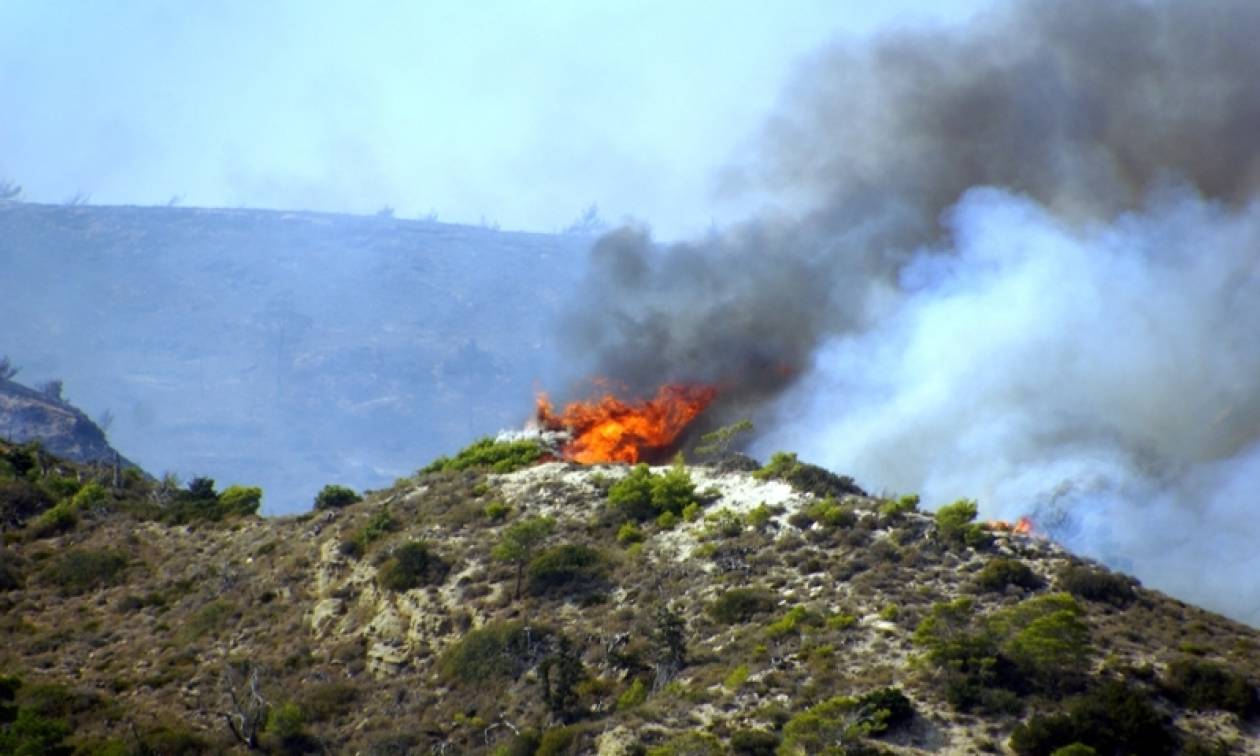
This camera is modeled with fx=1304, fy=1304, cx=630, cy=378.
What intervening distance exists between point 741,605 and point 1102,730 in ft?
48.4

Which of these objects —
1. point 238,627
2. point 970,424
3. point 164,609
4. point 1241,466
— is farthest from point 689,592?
point 1241,466

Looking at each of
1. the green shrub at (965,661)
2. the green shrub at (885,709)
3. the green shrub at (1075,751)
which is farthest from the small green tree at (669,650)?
the green shrub at (1075,751)

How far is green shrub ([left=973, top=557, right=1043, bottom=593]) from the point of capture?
49000mm

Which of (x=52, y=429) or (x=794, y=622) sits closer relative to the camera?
(x=794, y=622)

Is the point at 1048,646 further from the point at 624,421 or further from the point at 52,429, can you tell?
the point at 52,429

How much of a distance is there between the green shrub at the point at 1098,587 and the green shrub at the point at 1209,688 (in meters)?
6.62

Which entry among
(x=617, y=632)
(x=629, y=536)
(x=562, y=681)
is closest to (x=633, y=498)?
(x=629, y=536)

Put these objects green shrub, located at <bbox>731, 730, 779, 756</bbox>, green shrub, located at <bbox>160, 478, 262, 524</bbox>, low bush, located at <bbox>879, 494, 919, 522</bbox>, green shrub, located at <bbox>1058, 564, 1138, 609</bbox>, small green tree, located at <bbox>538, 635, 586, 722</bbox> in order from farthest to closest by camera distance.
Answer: green shrub, located at <bbox>160, 478, 262, 524</bbox>
low bush, located at <bbox>879, 494, 919, 522</bbox>
green shrub, located at <bbox>1058, 564, 1138, 609</bbox>
small green tree, located at <bbox>538, 635, 586, 722</bbox>
green shrub, located at <bbox>731, 730, 779, 756</bbox>

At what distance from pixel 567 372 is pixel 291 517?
38452 millimetres

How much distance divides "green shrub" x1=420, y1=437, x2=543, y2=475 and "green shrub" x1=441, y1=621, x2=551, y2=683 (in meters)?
19.9

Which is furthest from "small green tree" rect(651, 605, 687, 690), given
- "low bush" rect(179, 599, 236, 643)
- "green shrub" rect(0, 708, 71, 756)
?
"low bush" rect(179, 599, 236, 643)

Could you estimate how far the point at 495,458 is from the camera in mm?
73812

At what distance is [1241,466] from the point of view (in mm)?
88438

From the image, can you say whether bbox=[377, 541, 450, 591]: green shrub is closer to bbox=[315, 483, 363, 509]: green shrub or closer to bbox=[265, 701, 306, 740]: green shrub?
bbox=[265, 701, 306, 740]: green shrub
